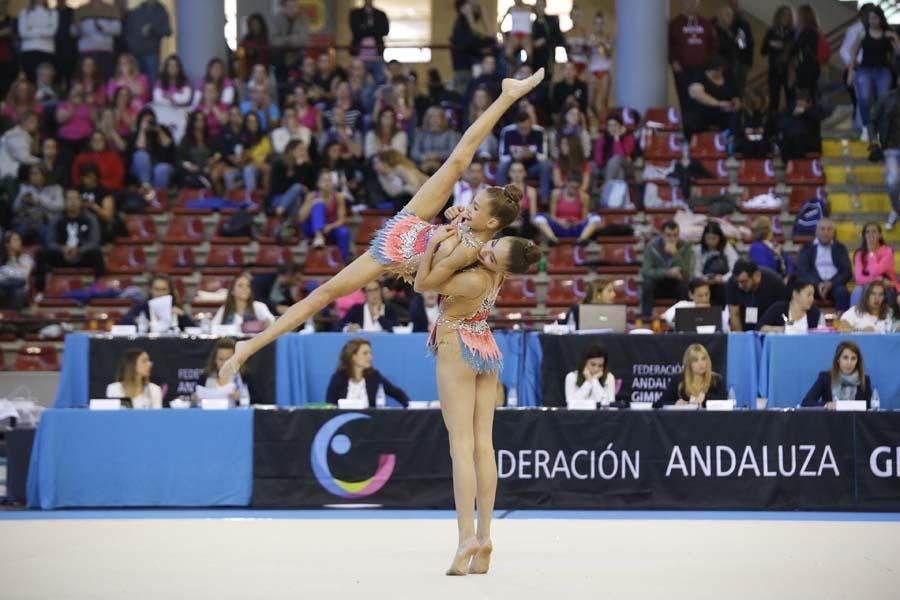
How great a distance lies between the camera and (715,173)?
14.6 meters

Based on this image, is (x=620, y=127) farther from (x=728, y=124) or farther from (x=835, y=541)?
(x=835, y=541)

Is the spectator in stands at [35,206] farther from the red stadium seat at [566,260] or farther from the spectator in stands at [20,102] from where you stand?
the red stadium seat at [566,260]

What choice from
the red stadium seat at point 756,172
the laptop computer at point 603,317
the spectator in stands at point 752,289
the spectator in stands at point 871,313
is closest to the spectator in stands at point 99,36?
the red stadium seat at point 756,172

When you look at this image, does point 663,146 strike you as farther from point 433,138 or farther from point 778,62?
point 433,138

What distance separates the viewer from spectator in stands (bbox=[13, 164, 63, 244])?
14109 millimetres

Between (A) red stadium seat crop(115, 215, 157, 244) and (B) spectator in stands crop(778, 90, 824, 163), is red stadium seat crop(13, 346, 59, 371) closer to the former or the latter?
(A) red stadium seat crop(115, 215, 157, 244)

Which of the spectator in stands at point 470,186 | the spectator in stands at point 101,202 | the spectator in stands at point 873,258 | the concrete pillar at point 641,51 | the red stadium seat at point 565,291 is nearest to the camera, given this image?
the spectator in stands at point 873,258

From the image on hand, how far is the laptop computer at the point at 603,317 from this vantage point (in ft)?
32.6

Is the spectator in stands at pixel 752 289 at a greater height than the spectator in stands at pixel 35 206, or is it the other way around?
the spectator in stands at pixel 35 206

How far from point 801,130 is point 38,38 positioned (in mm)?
9250

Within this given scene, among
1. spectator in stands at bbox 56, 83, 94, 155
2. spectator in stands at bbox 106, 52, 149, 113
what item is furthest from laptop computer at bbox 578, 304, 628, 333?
spectator in stands at bbox 106, 52, 149, 113

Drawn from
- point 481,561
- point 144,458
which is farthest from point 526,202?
point 481,561

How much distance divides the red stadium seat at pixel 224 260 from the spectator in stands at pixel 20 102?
3231 millimetres

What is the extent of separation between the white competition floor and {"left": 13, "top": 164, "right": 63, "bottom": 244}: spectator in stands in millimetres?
7316
